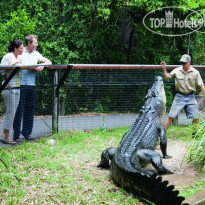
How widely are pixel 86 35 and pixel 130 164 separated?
6.91 meters

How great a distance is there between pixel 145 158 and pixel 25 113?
238 centimetres

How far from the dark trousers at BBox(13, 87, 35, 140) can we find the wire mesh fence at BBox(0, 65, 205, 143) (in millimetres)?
207

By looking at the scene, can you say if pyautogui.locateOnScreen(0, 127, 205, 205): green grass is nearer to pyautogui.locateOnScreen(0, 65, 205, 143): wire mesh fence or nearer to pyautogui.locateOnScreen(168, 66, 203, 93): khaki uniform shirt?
pyautogui.locateOnScreen(0, 65, 205, 143): wire mesh fence

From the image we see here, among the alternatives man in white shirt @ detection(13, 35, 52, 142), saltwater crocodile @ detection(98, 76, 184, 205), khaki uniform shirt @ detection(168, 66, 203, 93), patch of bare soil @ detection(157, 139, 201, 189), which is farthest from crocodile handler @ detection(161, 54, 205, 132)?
man in white shirt @ detection(13, 35, 52, 142)

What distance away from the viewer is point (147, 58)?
1044 cm

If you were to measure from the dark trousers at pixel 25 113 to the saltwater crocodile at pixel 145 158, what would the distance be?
1712 millimetres

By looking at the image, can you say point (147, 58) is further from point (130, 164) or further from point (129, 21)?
point (130, 164)

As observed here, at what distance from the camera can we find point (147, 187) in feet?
9.87

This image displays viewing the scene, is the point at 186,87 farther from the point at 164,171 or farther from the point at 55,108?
the point at 55,108

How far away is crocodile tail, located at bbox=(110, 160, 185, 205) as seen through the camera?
2707mm

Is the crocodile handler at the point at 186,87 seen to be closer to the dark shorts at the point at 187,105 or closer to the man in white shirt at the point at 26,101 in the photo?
the dark shorts at the point at 187,105

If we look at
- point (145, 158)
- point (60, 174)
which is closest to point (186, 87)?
point (145, 158)

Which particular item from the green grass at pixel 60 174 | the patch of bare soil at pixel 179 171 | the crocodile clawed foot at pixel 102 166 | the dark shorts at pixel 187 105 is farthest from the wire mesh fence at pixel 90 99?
the patch of bare soil at pixel 179 171

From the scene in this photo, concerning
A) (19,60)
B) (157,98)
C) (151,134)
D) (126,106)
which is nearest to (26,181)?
A: (151,134)
